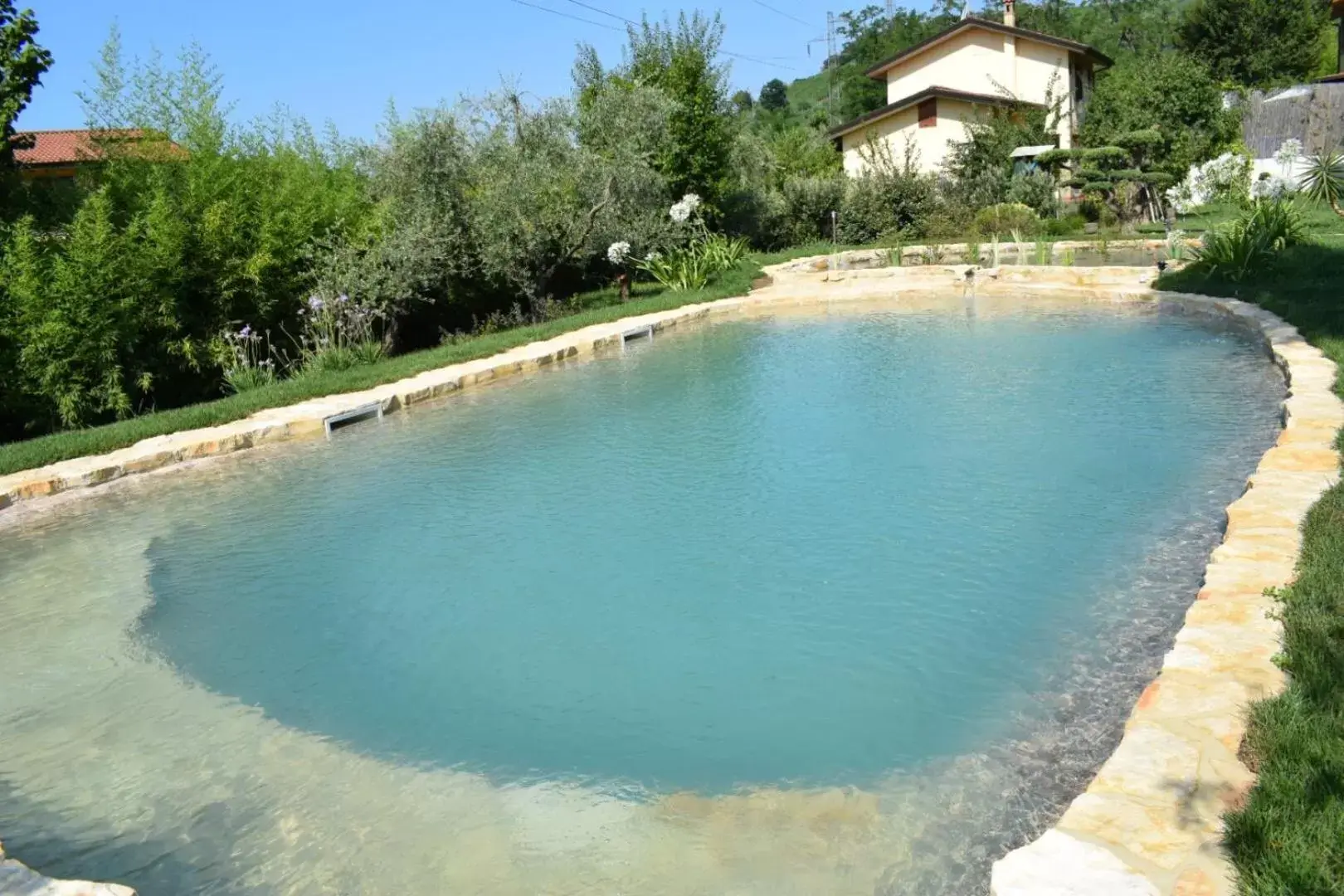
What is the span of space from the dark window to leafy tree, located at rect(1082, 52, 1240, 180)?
14.7 feet

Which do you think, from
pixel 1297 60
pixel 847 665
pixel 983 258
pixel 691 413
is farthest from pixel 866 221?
pixel 1297 60

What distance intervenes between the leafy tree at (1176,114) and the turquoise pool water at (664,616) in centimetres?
1590

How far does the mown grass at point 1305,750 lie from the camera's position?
8.15ft

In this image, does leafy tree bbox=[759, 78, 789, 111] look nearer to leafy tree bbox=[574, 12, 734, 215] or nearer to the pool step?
leafy tree bbox=[574, 12, 734, 215]

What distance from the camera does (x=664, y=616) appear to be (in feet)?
16.9

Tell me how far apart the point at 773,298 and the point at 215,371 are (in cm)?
825

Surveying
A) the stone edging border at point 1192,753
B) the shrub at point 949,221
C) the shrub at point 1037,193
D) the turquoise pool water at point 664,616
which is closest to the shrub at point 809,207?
the shrub at point 949,221

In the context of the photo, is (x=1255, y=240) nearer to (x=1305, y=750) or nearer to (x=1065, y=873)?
(x=1305, y=750)

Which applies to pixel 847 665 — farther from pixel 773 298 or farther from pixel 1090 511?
pixel 773 298

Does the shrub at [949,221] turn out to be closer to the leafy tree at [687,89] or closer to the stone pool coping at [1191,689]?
the leafy tree at [687,89]

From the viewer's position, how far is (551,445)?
8648 millimetres

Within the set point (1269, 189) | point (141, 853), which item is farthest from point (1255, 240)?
point (141, 853)

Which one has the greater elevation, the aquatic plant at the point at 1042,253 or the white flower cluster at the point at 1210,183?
the white flower cluster at the point at 1210,183

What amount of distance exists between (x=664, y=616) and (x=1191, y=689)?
8.23 feet
